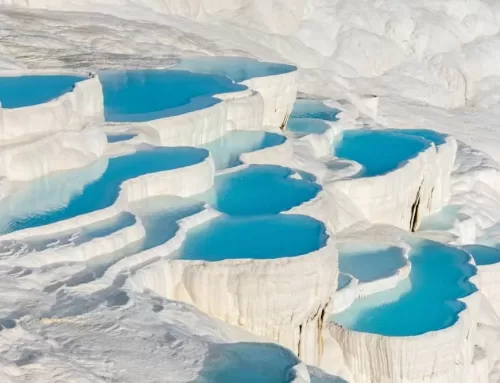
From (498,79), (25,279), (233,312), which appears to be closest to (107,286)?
(25,279)

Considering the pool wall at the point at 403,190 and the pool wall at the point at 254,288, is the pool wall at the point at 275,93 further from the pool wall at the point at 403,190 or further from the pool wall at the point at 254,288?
the pool wall at the point at 254,288

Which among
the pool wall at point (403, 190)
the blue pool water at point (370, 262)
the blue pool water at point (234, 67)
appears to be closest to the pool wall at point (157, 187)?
the blue pool water at point (370, 262)

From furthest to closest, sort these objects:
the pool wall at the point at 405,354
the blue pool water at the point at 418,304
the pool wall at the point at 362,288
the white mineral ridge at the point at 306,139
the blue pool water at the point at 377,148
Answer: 1. the blue pool water at the point at 377,148
2. the pool wall at the point at 362,288
3. the blue pool water at the point at 418,304
4. the pool wall at the point at 405,354
5. the white mineral ridge at the point at 306,139

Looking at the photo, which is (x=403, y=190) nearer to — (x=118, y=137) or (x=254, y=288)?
(x=118, y=137)

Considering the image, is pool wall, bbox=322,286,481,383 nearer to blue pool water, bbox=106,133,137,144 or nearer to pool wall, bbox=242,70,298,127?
blue pool water, bbox=106,133,137,144

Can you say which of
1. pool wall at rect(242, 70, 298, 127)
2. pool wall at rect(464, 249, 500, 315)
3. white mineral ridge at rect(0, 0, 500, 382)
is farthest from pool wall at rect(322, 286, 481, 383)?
pool wall at rect(242, 70, 298, 127)
